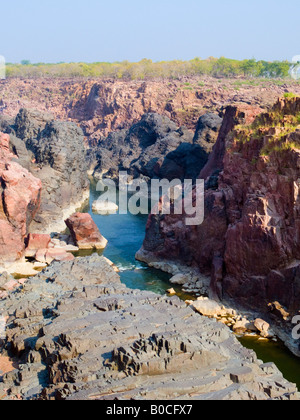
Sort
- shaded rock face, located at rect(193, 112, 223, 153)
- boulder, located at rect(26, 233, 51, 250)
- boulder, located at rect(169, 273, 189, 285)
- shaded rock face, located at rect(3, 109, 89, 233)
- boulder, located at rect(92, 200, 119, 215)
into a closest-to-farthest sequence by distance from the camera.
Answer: boulder, located at rect(169, 273, 189, 285) → boulder, located at rect(26, 233, 51, 250) → shaded rock face, located at rect(3, 109, 89, 233) → boulder, located at rect(92, 200, 119, 215) → shaded rock face, located at rect(193, 112, 223, 153)

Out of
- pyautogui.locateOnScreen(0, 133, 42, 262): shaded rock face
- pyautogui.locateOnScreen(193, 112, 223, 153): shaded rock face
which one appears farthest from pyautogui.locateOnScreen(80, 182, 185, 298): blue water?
pyautogui.locateOnScreen(193, 112, 223, 153): shaded rock face

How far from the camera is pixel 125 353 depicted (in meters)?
16.3

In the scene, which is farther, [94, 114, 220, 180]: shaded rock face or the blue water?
[94, 114, 220, 180]: shaded rock face

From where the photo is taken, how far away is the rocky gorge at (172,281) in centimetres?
1619

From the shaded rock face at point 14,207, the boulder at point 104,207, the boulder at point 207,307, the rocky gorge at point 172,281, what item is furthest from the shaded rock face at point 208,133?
the boulder at point 207,307

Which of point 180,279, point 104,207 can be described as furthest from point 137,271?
point 104,207

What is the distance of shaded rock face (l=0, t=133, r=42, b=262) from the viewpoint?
34.4 meters

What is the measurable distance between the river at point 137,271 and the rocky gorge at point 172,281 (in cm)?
73

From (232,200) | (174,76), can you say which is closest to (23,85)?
(174,76)

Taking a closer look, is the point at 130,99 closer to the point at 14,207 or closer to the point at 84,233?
the point at 84,233

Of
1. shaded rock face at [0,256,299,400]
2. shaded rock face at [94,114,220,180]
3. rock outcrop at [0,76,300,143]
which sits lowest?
shaded rock face at [0,256,299,400]

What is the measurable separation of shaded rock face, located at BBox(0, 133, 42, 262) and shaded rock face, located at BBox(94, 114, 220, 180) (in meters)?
21.8

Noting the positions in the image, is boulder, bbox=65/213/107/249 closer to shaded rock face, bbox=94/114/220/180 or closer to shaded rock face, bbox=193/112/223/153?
shaded rock face, bbox=94/114/220/180
